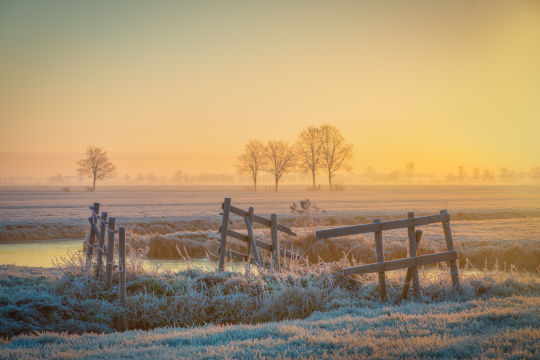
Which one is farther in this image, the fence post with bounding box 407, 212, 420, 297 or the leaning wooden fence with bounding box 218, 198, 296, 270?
the leaning wooden fence with bounding box 218, 198, 296, 270

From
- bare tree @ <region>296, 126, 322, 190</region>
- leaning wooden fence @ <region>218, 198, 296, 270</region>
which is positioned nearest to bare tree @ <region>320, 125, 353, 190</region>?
bare tree @ <region>296, 126, 322, 190</region>

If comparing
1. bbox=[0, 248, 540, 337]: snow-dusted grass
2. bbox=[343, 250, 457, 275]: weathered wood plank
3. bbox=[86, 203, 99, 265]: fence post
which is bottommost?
bbox=[0, 248, 540, 337]: snow-dusted grass

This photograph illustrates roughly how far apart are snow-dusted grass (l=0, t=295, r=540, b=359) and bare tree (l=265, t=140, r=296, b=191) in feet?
313

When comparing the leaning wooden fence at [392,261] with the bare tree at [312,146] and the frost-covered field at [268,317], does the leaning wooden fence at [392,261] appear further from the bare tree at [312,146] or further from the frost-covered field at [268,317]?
the bare tree at [312,146]

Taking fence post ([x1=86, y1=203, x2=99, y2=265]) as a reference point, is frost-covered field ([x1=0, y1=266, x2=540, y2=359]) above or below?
below

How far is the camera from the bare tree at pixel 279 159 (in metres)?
106

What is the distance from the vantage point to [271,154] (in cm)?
10875

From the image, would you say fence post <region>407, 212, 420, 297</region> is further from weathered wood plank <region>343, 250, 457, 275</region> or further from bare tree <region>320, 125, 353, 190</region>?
bare tree <region>320, 125, 353, 190</region>

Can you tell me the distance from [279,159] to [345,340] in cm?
10102

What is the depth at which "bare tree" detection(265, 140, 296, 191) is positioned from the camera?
10562 cm

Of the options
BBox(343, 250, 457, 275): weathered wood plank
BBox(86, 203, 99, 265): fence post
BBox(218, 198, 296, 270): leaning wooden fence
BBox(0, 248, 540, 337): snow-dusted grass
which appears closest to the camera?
BBox(0, 248, 540, 337): snow-dusted grass

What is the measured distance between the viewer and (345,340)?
22.9 feet

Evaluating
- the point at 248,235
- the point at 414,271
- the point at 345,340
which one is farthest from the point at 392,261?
the point at 248,235

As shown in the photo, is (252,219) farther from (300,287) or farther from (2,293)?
(2,293)
